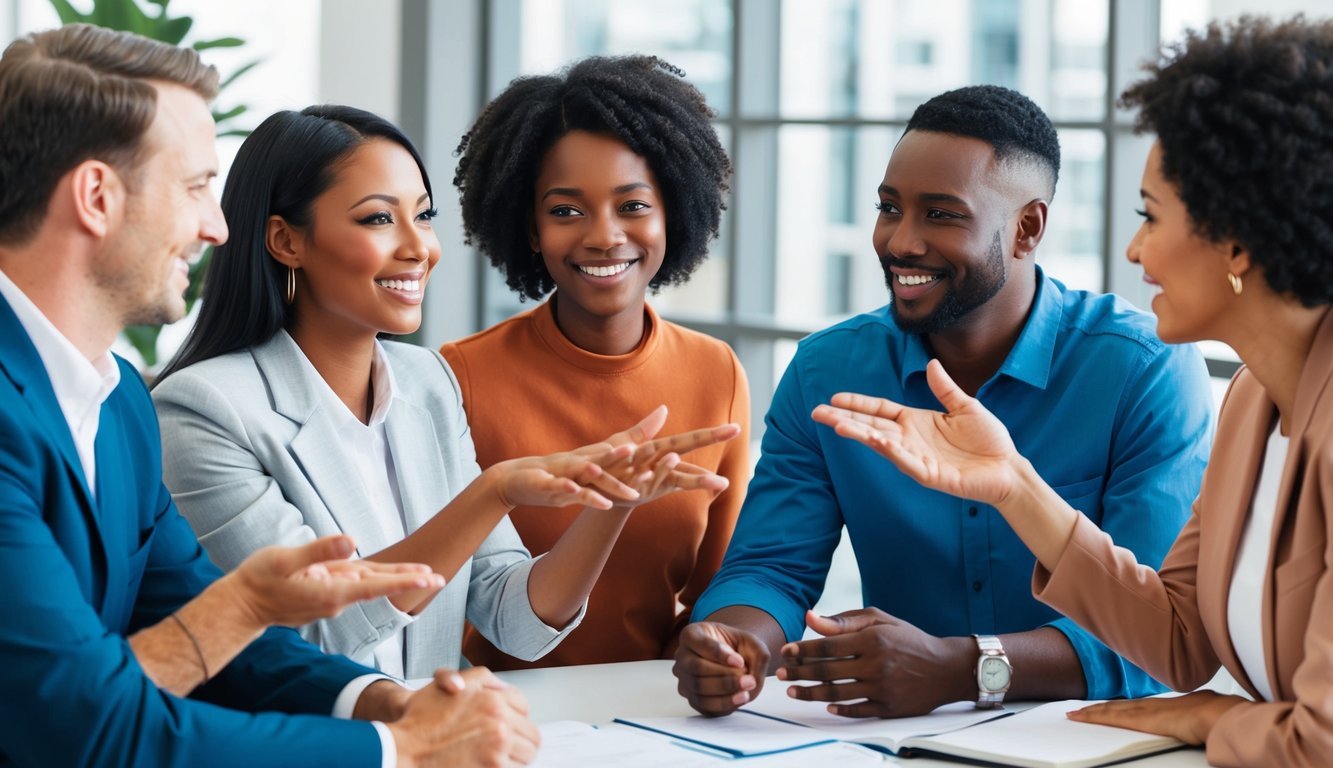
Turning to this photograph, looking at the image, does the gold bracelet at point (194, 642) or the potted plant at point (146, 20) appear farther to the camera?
the potted plant at point (146, 20)

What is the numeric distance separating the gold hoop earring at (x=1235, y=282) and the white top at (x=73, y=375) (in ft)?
4.28

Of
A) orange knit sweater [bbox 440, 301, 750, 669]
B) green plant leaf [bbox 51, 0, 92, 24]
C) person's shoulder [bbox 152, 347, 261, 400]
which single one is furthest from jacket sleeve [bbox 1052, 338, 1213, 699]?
green plant leaf [bbox 51, 0, 92, 24]

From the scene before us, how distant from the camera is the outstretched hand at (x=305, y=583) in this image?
146cm

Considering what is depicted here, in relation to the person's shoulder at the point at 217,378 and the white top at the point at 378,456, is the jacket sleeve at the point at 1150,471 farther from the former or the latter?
the person's shoulder at the point at 217,378

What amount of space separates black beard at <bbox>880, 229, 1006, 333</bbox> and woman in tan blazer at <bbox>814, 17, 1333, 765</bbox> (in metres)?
0.45

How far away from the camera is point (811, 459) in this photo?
243 centimetres

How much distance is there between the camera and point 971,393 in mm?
2420

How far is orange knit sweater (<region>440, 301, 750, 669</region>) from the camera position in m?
2.55

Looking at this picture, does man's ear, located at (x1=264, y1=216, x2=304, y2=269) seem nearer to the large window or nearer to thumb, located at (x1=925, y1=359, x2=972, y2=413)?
thumb, located at (x1=925, y1=359, x2=972, y2=413)

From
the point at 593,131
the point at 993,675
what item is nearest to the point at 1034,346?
the point at 993,675

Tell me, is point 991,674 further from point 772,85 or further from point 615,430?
point 772,85

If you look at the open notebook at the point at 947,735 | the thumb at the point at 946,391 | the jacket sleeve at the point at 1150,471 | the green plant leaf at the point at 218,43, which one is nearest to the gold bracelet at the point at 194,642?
the open notebook at the point at 947,735

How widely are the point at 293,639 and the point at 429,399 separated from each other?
64cm

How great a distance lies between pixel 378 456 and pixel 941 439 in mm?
889
